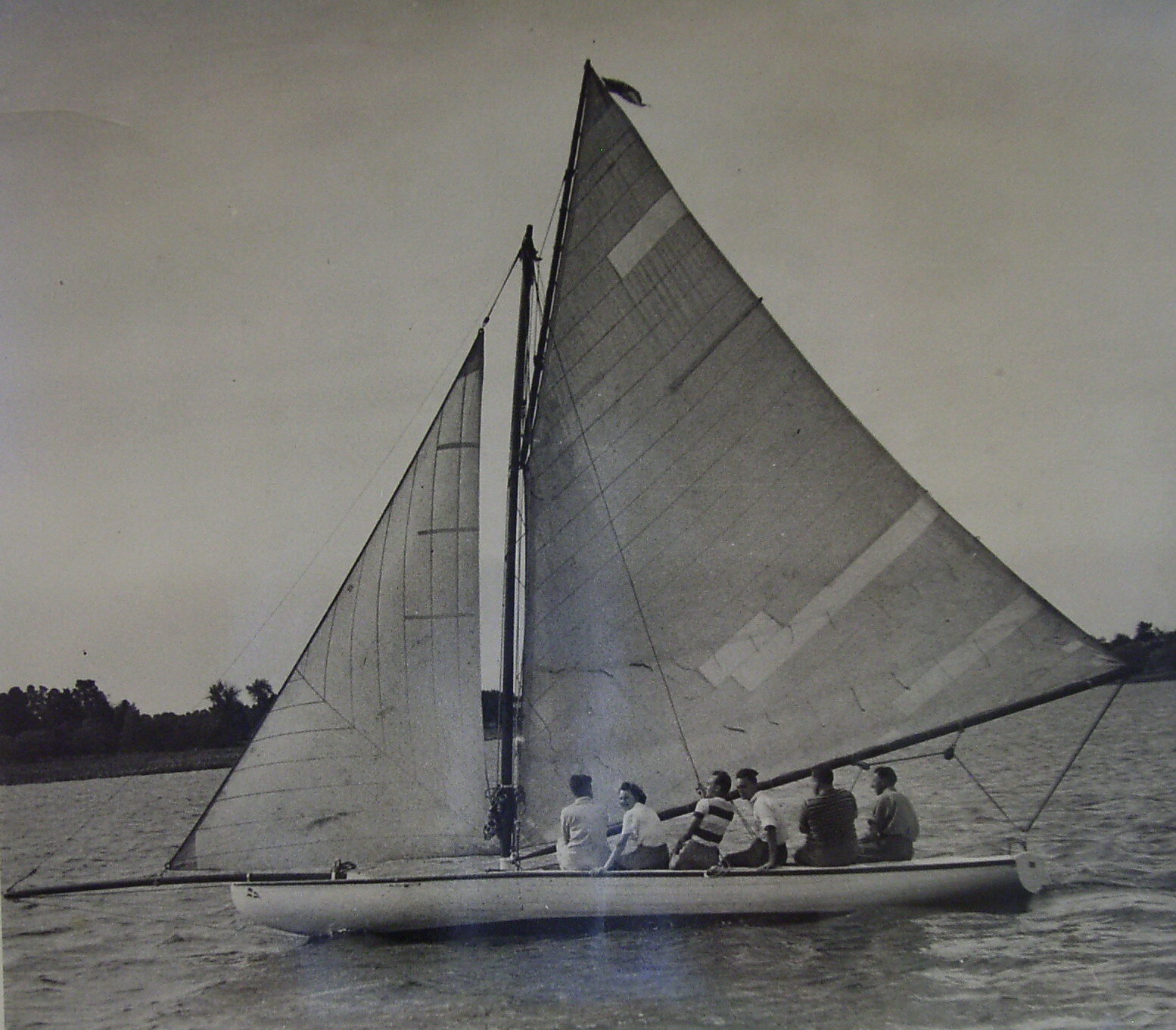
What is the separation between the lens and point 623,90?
10.3 meters

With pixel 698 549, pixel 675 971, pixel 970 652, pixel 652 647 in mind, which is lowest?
pixel 675 971

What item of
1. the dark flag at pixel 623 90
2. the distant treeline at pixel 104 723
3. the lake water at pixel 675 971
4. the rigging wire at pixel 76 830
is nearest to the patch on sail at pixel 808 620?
the lake water at pixel 675 971

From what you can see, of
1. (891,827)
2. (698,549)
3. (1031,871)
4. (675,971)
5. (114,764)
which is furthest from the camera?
(114,764)

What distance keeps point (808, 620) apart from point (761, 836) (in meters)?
1.69

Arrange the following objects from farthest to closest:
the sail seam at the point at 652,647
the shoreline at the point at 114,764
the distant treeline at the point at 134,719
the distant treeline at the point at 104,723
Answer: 1. the shoreline at the point at 114,764
2. the distant treeline at the point at 104,723
3. the distant treeline at the point at 134,719
4. the sail seam at the point at 652,647

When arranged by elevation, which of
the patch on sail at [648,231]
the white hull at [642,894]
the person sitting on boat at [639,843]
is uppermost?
the patch on sail at [648,231]

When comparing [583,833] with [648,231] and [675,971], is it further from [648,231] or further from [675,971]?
[648,231]

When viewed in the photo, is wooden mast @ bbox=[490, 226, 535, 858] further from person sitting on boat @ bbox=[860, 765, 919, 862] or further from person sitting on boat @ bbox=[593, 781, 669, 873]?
person sitting on boat @ bbox=[860, 765, 919, 862]

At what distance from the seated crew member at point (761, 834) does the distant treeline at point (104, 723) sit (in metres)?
4.50

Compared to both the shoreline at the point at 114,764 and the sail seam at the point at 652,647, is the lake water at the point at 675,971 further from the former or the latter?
the shoreline at the point at 114,764

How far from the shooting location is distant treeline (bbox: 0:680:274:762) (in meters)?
12.7

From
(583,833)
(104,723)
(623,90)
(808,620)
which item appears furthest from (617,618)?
(104,723)

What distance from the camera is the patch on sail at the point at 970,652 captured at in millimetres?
9539

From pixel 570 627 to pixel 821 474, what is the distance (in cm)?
232
